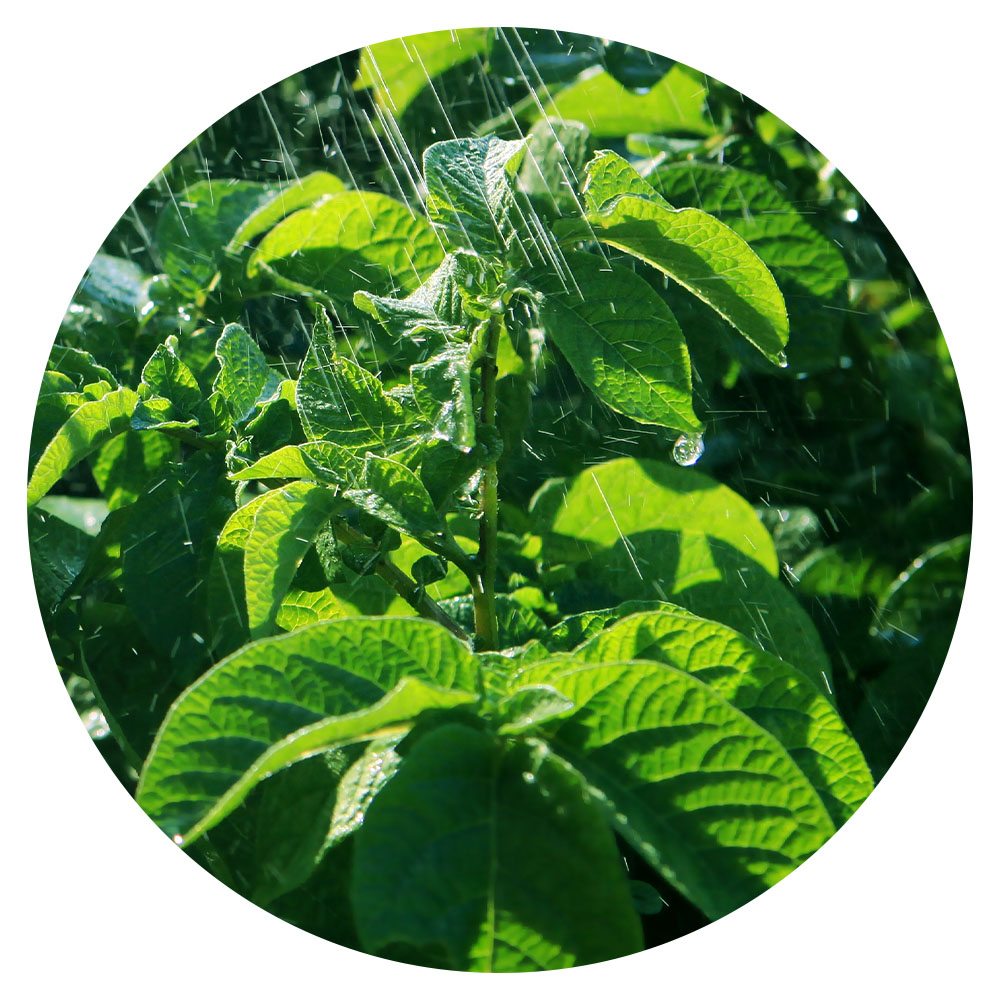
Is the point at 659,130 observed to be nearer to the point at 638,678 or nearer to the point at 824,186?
the point at 824,186

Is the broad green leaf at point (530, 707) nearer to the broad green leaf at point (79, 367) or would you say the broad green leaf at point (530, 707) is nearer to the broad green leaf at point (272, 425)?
the broad green leaf at point (272, 425)

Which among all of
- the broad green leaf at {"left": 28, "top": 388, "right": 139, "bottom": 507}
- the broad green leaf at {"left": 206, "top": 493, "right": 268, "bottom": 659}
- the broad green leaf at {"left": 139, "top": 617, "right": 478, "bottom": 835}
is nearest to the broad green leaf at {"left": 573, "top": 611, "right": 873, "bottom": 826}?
the broad green leaf at {"left": 139, "top": 617, "right": 478, "bottom": 835}

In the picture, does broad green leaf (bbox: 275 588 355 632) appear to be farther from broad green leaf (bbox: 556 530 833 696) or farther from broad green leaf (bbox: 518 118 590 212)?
broad green leaf (bbox: 518 118 590 212)

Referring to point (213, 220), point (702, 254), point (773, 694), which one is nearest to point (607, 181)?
point (702, 254)

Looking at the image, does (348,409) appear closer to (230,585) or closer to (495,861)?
(230,585)

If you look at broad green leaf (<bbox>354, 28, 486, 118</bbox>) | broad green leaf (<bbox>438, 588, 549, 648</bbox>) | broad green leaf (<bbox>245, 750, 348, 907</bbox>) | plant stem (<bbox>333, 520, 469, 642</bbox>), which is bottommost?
broad green leaf (<bbox>245, 750, 348, 907</bbox>)

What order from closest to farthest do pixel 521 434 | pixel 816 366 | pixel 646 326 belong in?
1. pixel 646 326
2. pixel 521 434
3. pixel 816 366

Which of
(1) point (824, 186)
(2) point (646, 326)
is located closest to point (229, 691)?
(2) point (646, 326)
